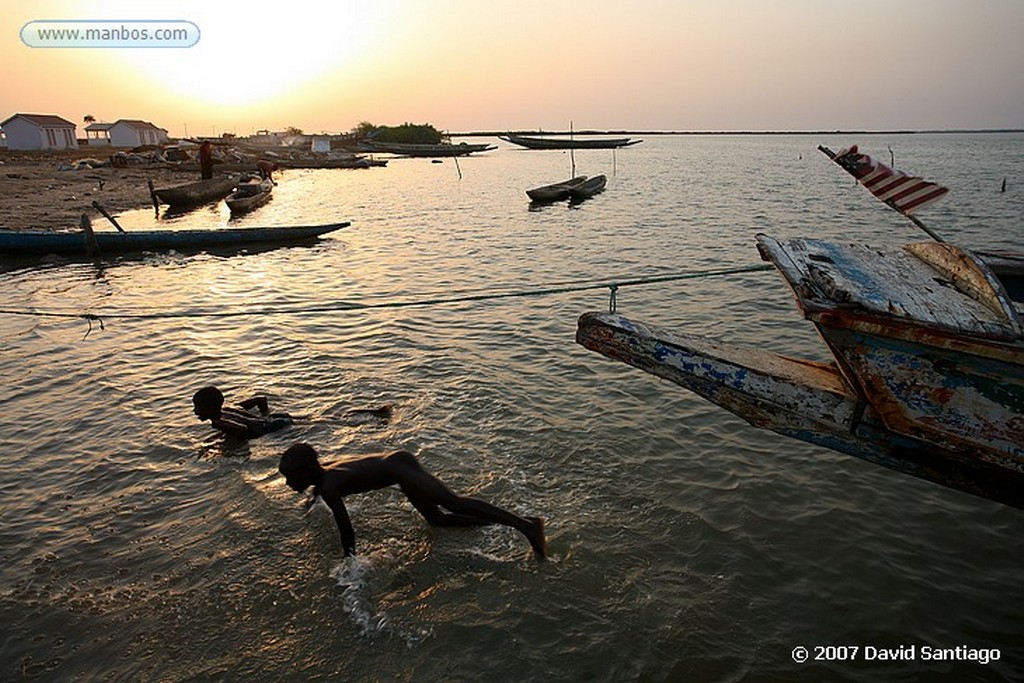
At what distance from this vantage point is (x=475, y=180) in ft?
161

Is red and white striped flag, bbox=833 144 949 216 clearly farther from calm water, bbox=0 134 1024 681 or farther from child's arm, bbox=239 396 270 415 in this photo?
child's arm, bbox=239 396 270 415

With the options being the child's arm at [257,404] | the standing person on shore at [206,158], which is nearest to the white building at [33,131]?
the standing person on shore at [206,158]

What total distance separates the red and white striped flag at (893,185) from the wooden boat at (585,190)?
24.4 metres

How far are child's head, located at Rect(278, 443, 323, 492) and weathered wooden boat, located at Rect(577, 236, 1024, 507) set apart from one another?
2.05 metres

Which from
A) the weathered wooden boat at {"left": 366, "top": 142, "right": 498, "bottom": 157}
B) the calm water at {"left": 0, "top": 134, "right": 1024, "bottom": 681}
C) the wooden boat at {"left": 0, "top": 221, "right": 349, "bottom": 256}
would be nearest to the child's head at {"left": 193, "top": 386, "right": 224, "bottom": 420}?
the calm water at {"left": 0, "top": 134, "right": 1024, "bottom": 681}

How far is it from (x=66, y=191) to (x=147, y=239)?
16375 millimetres

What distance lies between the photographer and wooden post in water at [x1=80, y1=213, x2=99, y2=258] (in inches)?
597

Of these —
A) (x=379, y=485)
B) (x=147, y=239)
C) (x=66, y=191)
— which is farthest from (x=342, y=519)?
(x=66, y=191)

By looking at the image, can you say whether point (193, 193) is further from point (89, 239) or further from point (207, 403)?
point (207, 403)

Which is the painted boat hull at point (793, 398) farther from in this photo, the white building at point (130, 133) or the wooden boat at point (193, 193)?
the white building at point (130, 133)

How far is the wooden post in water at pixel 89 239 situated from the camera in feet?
49.7

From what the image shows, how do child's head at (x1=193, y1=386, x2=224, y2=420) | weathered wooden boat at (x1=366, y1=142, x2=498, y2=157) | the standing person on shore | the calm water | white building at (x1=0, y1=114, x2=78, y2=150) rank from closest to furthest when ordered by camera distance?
the calm water, child's head at (x1=193, y1=386, x2=224, y2=420), the standing person on shore, white building at (x1=0, y1=114, x2=78, y2=150), weathered wooden boat at (x1=366, y1=142, x2=498, y2=157)

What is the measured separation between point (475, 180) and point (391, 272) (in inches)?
1424

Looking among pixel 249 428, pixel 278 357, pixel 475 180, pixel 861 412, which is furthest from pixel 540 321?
pixel 475 180
